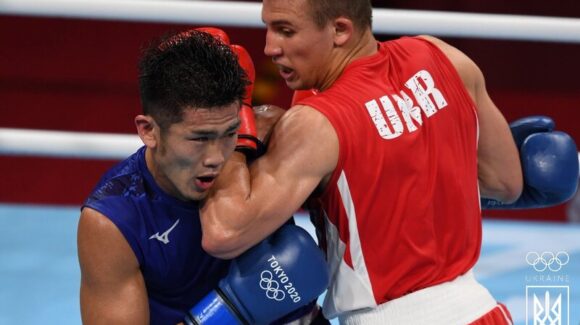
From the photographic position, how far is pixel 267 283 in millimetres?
2232

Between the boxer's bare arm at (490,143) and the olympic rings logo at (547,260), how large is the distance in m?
1.56

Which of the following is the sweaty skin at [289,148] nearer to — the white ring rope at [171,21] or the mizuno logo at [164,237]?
the mizuno logo at [164,237]

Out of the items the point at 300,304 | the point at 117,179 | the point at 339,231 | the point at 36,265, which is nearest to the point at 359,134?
the point at 339,231

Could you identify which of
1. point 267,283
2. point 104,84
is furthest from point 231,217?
point 104,84

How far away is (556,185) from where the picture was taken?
Answer: 276 centimetres

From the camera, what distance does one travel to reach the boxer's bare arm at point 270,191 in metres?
2.17

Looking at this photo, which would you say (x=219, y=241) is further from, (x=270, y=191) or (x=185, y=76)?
(x=185, y=76)

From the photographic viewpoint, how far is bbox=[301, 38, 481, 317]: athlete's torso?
7.40 feet

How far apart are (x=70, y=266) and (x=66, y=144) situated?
1246 millimetres

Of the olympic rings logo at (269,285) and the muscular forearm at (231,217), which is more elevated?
the muscular forearm at (231,217)
